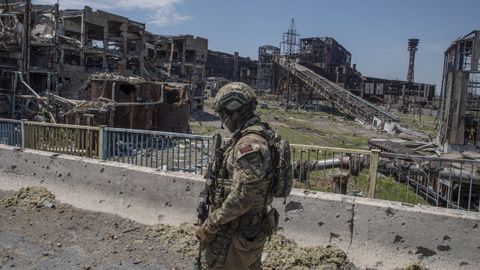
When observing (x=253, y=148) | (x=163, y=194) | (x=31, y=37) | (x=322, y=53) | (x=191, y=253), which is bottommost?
(x=191, y=253)

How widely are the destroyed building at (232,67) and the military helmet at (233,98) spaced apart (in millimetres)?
57238

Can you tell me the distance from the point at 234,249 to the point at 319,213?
7.16 feet

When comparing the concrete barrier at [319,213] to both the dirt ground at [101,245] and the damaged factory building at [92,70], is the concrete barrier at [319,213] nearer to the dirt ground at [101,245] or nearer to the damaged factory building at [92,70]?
the dirt ground at [101,245]

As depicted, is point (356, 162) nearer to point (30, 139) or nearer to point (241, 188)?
point (241, 188)

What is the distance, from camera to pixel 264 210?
9.85 ft

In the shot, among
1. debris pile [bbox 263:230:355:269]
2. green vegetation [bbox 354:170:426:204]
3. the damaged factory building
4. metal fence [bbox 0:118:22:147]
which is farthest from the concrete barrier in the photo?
the damaged factory building

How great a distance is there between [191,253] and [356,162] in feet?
8.26

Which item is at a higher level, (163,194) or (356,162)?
(356,162)

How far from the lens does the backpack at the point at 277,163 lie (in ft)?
9.45

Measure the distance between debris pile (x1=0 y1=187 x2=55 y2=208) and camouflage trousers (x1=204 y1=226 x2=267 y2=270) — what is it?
4322 mm

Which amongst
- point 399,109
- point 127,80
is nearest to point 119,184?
point 127,80

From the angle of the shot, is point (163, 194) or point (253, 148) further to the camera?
point (163, 194)

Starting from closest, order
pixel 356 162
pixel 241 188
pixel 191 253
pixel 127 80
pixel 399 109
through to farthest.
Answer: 1. pixel 241 188
2. pixel 191 253
3. pixel 356 162
4. pixel 127 80
5. pixel 399 109

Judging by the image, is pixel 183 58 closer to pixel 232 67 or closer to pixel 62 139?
pixel 232 67
